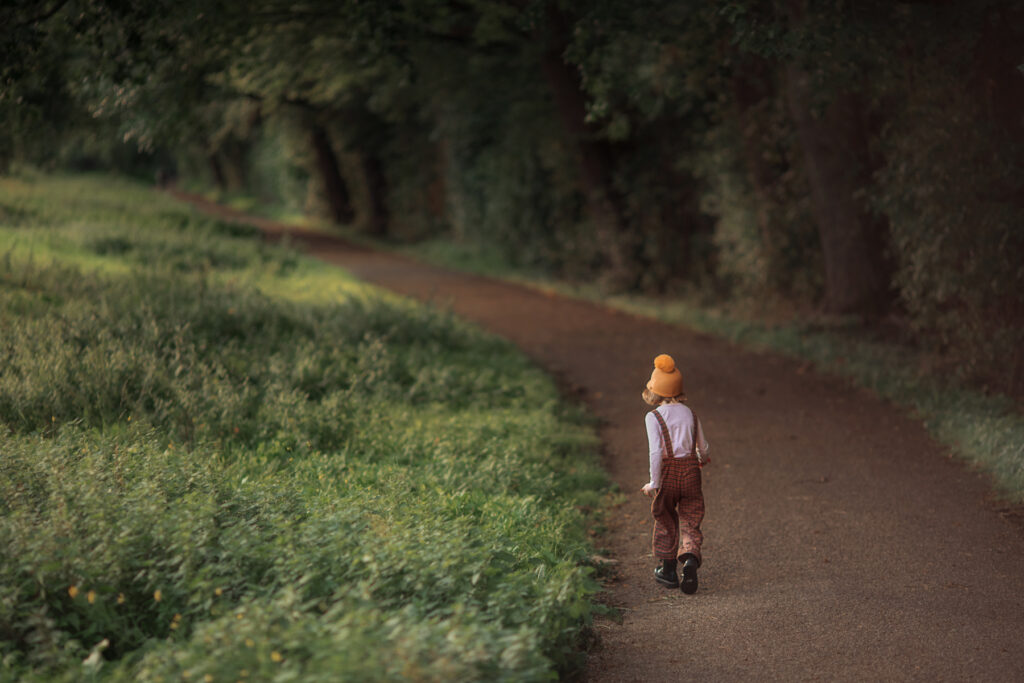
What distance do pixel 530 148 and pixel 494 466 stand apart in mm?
16297

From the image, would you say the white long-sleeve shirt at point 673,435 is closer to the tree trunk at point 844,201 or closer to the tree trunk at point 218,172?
the tree trunk at point 844,201

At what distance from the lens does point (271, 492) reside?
213 inches

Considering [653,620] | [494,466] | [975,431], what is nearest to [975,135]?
[975,431]

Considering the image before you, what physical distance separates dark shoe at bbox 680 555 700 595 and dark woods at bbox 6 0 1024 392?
5081 mm

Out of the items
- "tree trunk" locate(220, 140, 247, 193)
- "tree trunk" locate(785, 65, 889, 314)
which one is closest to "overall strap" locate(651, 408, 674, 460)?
"tree trunk" locate(785, 65, 889, 314)

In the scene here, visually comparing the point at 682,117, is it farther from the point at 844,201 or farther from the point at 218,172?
the point at 218,172

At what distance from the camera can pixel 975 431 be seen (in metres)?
8.01

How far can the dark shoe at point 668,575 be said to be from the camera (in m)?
5.52

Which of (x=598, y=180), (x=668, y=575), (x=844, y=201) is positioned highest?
(x=598, y=180)

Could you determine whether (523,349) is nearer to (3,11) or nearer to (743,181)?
(743,181)

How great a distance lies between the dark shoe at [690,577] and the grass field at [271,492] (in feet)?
2.03

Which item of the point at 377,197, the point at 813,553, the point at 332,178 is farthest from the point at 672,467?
the point at 332,178

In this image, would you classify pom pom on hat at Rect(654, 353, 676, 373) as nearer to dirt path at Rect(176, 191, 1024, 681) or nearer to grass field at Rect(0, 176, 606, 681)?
→ grass field at Rect(0, 176, 606, 681)

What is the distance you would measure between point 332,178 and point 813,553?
34886 millimetres
